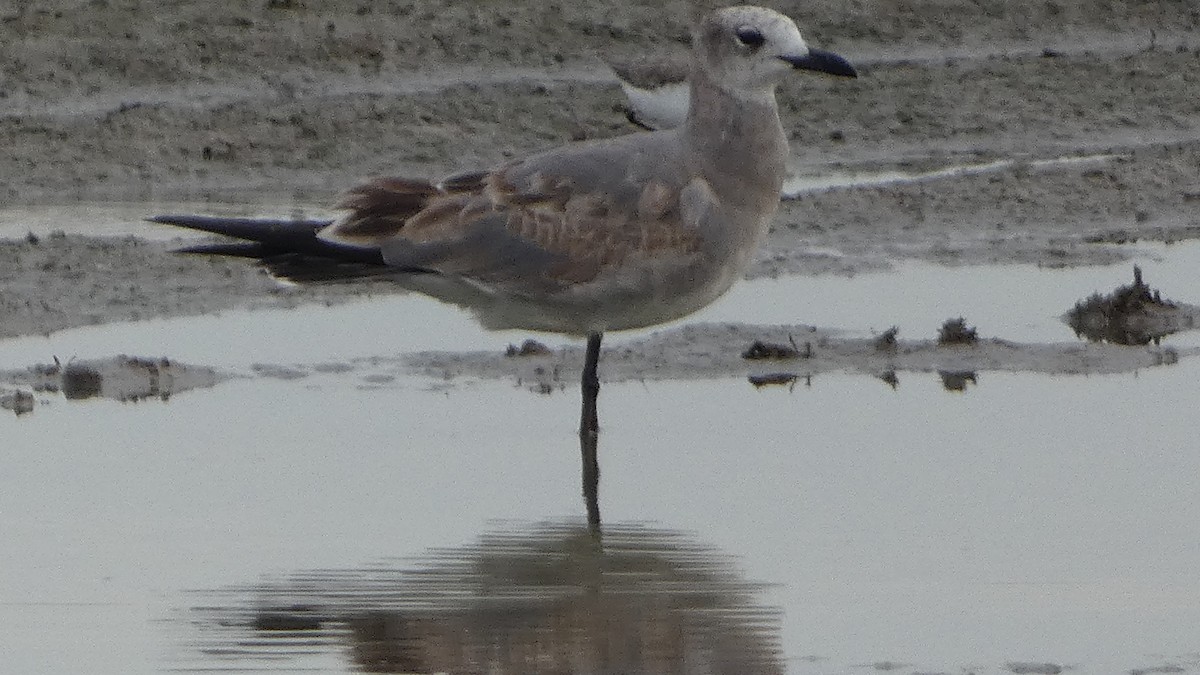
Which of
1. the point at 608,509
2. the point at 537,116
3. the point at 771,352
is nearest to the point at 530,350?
the point at 771,352

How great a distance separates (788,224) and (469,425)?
3.51 metres

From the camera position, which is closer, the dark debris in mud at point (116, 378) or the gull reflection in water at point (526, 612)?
the gull reflection in water at point (526, 612)

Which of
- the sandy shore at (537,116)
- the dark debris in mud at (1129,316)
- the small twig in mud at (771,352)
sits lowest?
the small twig in mud at (771,352)

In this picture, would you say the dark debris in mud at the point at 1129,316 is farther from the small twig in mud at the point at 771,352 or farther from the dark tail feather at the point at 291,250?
the dark tail feather at the point at 291,250

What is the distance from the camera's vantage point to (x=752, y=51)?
7273 millimetres

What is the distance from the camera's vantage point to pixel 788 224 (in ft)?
34.4

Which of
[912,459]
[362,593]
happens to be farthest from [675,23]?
[362,593]

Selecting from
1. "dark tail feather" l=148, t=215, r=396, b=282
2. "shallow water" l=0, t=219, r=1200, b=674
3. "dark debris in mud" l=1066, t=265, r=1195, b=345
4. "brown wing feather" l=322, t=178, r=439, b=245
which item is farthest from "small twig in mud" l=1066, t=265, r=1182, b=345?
"dark tail feather" l=148, t=215, r=396, b=282

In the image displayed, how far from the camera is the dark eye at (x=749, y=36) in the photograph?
23.8ft

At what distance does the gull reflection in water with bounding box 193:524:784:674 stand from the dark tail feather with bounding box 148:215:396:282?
120cm

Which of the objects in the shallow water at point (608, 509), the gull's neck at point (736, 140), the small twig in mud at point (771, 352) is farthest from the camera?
the small twig in mud at point (771, 352)

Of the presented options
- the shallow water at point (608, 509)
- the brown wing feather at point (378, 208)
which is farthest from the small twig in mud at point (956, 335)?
the brown wing feather at point (378, 208)

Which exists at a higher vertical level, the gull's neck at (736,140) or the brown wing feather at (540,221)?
the gull's neck at (736,140)

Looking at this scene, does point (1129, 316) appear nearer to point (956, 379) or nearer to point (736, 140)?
point (956, 379)
